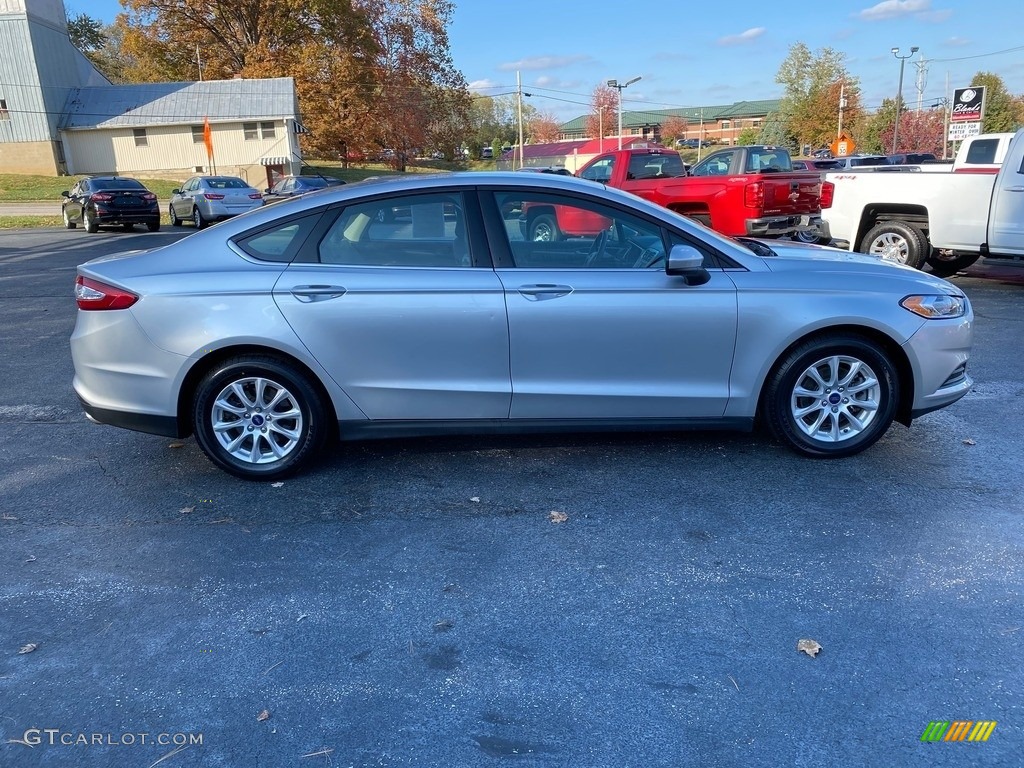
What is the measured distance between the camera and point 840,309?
434cm

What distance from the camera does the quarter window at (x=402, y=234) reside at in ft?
14.2

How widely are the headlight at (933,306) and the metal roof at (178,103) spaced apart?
44.8m

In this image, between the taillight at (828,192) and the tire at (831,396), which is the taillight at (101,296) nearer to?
the tire at (831,396)

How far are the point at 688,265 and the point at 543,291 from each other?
777 mm

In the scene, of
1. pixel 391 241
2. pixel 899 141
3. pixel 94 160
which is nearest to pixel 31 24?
pixel 94 160

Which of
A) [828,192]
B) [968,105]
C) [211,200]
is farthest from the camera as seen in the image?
[211,200]

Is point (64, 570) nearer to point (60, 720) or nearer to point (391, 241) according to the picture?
point (60, 720)

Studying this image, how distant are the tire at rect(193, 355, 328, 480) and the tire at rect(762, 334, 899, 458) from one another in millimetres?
2609

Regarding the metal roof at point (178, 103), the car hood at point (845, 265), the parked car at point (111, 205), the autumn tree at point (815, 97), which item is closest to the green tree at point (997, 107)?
the autumn tree at point (815, 97)

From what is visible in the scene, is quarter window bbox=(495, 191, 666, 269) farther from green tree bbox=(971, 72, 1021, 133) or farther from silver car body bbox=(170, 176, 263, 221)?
green tree bbox=(971, 72, 1021, 133)

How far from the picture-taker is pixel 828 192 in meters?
11.2

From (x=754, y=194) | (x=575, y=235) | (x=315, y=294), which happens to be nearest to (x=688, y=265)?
(x=575, y=235)

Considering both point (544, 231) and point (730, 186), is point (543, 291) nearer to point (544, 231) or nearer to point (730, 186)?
point (544, 231)

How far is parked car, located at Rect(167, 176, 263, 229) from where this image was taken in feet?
75.6
